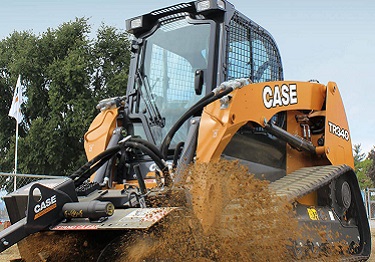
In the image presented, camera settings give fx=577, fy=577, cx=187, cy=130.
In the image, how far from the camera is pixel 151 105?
5.83m

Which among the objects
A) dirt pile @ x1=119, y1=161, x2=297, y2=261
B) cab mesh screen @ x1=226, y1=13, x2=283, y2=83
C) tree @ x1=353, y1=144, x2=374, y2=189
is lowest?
tree @ x1=353, y1=144, x2=374, y2=189

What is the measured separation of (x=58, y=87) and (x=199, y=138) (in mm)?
18546

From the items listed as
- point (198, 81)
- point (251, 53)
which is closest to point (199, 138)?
point (198, 81)

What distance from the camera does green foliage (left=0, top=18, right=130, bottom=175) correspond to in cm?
2189

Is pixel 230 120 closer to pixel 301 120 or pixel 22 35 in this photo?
pixel 301 120

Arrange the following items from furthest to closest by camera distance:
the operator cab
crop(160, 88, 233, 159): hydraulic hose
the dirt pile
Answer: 1. the operator cab
2. crop(160, 88, 233, 159): hydraulic hose
3. the dirt pile

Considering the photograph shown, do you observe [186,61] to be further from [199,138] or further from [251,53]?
[199,138]

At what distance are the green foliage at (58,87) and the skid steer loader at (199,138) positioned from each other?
1593 cm

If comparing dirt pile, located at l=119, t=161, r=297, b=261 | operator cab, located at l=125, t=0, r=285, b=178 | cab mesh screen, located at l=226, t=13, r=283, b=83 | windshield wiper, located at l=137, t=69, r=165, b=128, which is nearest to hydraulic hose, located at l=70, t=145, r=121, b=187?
operator cab, located at l=125, t=0, r=285, b=178

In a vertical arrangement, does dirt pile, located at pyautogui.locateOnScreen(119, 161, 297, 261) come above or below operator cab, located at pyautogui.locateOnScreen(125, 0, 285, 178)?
below

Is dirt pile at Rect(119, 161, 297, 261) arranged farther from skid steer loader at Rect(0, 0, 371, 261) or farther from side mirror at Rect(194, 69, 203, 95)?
side mirror at Rect(194, 69, 203, 95)

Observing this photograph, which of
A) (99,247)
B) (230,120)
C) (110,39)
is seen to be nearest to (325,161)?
(230,120)

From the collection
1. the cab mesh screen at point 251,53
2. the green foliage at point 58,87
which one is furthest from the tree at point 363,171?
the cab mesh screen at point 251,53

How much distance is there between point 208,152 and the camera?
472 centimetres
